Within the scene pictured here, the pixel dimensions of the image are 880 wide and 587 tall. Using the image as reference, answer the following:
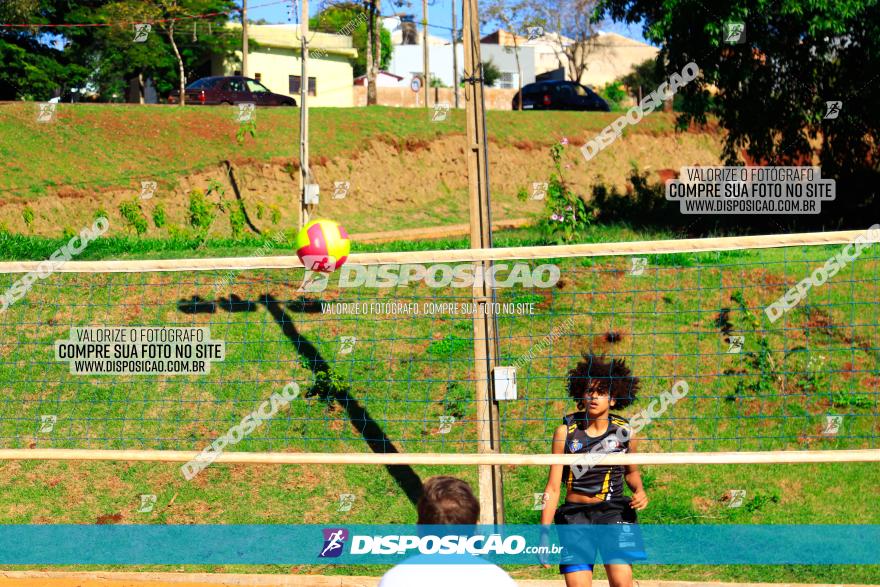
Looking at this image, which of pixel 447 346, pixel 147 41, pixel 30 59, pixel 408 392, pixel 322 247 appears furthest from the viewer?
pixel 147 41

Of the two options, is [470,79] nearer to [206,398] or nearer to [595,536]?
[595,536]

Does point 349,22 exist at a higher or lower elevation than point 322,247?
higher

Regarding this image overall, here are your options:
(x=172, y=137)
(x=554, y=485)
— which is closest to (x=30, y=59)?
(x=172, y=137)

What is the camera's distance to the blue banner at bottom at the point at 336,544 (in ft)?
27.2

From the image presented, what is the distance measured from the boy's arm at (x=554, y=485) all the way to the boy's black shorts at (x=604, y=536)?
5.3 inches

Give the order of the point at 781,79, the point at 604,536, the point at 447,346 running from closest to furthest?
the point at 604,536 → the point at 447,346 → the point at 781,79

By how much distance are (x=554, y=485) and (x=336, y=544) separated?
125 inches

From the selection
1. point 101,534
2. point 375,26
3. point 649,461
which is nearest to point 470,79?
point 649,461

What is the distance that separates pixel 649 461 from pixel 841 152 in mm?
15954

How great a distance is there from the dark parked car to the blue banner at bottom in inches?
1113

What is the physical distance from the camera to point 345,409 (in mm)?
10719

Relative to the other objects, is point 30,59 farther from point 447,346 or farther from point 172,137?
→ point 447,346

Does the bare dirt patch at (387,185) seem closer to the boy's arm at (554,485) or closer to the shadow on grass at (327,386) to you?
the shadow on grass at (327,386)

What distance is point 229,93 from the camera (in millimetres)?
31156
